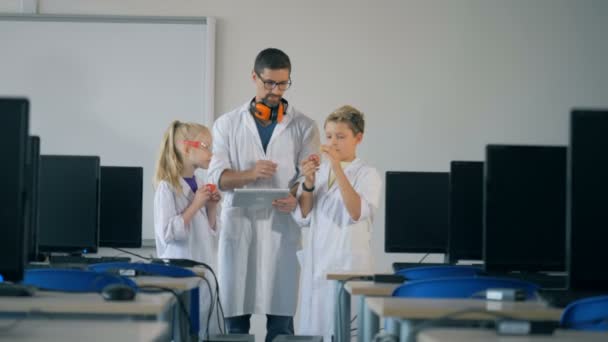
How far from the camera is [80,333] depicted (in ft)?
5.45

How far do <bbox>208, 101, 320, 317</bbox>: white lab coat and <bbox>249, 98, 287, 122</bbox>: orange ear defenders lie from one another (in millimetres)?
39

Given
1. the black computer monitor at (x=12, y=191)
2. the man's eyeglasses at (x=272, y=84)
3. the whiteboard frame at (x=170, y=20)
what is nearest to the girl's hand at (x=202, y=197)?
the man's eyeglasses at (x=272, y=84)

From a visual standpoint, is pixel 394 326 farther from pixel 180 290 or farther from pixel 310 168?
pixel 310 168

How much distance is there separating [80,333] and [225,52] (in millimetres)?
4695

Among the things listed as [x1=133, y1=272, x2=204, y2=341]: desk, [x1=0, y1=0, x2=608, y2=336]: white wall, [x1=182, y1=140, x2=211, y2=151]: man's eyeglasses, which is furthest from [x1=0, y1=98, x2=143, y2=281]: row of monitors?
[x1=0, y1=0, x2=608, y2=336]: white wall

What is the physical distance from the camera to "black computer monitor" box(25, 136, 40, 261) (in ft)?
6.37

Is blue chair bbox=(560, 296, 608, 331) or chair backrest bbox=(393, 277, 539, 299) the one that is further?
chair backrest bbox=(393, 277, 539, 299)

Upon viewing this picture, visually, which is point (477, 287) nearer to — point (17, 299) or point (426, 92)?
point (17, 299)

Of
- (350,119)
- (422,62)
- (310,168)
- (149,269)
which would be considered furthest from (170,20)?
(149,269)

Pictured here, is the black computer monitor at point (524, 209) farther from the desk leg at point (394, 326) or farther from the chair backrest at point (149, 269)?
the chair backrest at point (149, 269)

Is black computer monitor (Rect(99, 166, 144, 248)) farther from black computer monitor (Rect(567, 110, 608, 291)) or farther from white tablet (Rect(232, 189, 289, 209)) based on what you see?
black computer monitor (Rect(567, 110, 608, 291))

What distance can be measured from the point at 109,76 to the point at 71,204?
2.36 metres

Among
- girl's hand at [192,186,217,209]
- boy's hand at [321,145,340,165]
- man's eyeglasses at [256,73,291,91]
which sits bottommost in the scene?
girl's hand at [192,186,217,209]

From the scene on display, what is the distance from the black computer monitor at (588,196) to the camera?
6.75 feet
